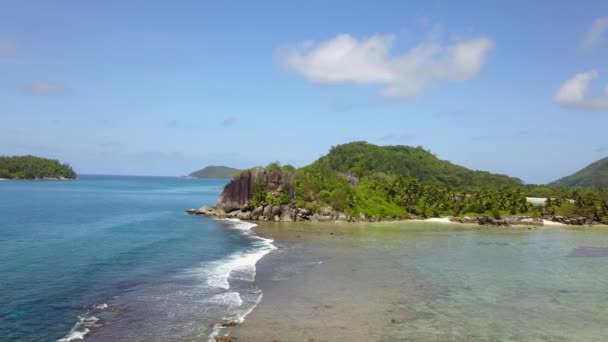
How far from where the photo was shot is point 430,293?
3441 centimetres

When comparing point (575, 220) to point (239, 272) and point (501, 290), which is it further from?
point (239, 272)

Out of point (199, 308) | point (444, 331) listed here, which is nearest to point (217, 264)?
point (199, 308)

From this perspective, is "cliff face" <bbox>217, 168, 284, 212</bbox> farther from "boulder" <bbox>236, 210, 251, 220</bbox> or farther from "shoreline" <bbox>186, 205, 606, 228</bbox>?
"boulder" <bbox>236, 210, 251, 220</bbox>

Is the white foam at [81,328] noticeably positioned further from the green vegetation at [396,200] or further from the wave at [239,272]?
the green vegetation at [396,200]

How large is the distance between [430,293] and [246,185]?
252 ft

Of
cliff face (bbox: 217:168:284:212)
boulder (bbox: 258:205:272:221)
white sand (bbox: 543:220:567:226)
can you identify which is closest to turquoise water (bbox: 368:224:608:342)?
white sand (bbox: 543:220:567:226)

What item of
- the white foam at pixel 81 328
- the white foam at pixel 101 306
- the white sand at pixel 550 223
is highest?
the white sand at pixel 550 223

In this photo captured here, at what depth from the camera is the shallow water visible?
25.9 metres

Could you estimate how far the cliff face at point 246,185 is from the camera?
10644cm

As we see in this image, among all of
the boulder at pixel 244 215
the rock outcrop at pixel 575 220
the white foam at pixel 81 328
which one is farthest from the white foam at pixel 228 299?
the rock outcrop at pixel 575 220

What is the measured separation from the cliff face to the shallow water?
4363 centimetres

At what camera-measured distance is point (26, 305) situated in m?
28.9

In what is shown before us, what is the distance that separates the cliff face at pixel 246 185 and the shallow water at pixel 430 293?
43632 millimetres

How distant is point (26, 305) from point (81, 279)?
25.3 feet
